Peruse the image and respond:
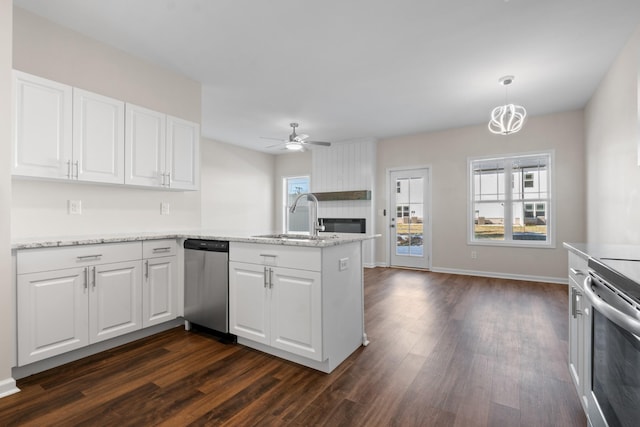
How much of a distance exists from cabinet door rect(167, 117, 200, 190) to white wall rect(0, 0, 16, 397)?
128cm

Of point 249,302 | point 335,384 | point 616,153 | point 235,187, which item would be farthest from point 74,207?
point 616,153

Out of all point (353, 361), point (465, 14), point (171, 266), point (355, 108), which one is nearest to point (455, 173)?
point (355, 108)

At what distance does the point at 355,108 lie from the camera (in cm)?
457

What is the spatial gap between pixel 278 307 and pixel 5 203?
180cm

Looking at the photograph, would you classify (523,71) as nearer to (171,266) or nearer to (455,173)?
(455,173)

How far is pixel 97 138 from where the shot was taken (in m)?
2.55

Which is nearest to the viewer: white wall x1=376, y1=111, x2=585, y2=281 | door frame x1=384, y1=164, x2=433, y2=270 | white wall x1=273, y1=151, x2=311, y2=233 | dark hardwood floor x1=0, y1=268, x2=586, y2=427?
dark hardwood floor x1=0, y1=268, x2=586, y2=427

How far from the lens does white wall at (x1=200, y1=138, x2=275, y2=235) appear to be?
6.27 metres

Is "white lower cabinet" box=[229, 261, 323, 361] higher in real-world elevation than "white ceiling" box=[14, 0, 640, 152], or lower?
lower

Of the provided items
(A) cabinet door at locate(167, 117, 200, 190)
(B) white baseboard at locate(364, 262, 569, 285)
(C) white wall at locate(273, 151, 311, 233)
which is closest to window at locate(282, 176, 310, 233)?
(C) white wall at locate(273, 151, 311, 233)

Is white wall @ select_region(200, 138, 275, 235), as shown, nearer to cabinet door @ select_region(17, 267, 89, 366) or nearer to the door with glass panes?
the door with glass panes

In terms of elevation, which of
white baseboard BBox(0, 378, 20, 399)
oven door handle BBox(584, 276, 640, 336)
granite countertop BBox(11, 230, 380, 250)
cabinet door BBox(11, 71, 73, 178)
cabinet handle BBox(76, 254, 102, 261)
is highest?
cabinet door BBox(11, 71, 73, 178)

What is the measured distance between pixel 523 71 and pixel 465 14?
4.70ft

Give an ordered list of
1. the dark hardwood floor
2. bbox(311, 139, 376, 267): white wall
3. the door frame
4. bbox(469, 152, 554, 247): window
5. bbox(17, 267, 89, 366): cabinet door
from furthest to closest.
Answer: bbox(311, 139, 376, 267): white wall
the door frame
bbox(469, 152, 554, 247): window
bbox(17, 267, 89, 366): cabinet door
the dark hardwood floor
